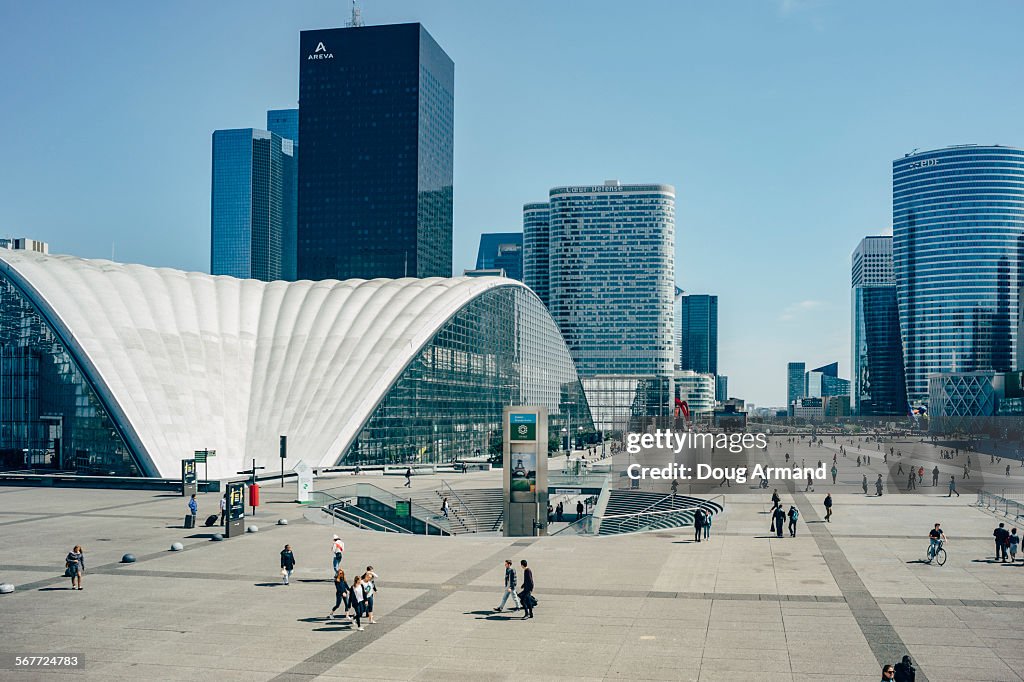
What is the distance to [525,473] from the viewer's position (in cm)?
4406

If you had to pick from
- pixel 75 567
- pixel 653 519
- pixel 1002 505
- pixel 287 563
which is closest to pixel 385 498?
pixel 653 519

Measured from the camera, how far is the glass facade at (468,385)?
7044cm

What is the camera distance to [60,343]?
61.2m

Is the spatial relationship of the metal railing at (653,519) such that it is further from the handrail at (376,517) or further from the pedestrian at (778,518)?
the handrail at (376,517)

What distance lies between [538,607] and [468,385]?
5892cm

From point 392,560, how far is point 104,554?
9837mm

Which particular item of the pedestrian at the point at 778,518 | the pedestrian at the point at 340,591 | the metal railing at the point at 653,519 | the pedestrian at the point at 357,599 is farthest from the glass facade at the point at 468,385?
the pedestrian at the point at 357,599

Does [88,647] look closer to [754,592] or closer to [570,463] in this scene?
[754,592]

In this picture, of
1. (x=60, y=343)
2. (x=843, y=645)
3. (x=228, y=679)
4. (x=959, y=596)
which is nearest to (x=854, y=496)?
(x=959, y=596)

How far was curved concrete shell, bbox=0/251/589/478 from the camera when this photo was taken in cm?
6106

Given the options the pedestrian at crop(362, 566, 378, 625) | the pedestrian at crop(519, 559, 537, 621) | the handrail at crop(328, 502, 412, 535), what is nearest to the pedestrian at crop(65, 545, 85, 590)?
the pedestrian at crop(362, 566, 378, 625)

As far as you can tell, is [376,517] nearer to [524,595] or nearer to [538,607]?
[538,607]

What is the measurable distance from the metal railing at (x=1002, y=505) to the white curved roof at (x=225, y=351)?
133ft

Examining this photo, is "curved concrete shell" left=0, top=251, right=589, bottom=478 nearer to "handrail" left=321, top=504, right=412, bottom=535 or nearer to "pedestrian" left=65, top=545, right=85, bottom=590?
"handrail" left=321, top=504, right=412, bottom=535
